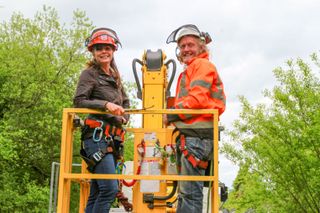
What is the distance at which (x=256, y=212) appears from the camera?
20.8 meters

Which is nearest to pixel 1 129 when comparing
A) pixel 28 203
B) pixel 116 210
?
pixel 28 203

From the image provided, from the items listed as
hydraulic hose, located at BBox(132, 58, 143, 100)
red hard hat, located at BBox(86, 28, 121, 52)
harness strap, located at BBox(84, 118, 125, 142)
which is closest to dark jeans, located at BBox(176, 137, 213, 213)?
harness strap, located at BBox(84, 118, 125, 142)

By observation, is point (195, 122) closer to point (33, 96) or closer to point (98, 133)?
point (98, 133)

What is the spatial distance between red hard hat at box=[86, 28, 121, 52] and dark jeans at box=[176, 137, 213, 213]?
1361 millimetres

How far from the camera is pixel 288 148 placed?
17.7 metres

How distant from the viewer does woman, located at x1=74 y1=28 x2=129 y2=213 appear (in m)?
4.89

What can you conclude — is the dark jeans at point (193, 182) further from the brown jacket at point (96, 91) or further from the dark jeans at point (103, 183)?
the brown jacket at point (96, 91)

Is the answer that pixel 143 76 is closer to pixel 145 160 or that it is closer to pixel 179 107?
pixel 145 160

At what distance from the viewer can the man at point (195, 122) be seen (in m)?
4.62

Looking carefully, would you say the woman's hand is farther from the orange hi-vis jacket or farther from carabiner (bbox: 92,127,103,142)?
the orange hi-vis jacket

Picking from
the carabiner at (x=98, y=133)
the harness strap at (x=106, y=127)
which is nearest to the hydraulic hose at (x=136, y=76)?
the harness strap at (x=106, y=127)

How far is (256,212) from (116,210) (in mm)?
13402

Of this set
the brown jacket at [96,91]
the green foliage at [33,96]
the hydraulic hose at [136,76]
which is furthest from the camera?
the green foliage at [33,96]

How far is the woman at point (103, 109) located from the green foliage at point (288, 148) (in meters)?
12.2
